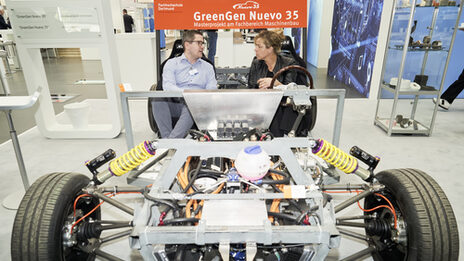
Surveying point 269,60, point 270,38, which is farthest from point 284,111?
point 270,38

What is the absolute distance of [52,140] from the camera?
3885mm

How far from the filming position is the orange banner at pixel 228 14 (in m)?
2.75

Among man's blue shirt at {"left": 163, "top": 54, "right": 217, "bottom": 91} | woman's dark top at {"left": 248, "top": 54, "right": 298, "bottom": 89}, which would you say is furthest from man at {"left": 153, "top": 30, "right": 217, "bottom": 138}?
woman's dark top at {"left": 248, "top": 54, "right": 298, "bottom": 89}

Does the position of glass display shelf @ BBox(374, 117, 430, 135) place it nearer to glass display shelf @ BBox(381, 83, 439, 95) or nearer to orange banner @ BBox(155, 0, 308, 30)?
glass display shelf @ BBox(381, 83, 439, 95)

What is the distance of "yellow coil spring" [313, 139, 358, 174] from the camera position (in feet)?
5.10

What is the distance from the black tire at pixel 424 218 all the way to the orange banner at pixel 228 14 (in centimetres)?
184

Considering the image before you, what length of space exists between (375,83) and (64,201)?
563cm

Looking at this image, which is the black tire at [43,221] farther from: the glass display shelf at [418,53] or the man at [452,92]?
the man at [452,92]

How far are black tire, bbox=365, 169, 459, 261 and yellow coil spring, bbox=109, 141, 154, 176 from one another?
1.32 meters

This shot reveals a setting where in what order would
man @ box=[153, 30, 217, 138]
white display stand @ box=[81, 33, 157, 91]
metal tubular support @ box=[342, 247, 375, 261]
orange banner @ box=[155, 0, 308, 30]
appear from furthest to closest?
white display stand @ box=[81, 33, 157, 91] < man @ box=[153, 30, 217, 138] < orange banner @ box=[155, 0, 308, 30] < metal tubular support @ box=[342, 247, 375, 261]

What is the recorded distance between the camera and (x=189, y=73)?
326 centimetres

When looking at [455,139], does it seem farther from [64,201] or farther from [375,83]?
[64,201]

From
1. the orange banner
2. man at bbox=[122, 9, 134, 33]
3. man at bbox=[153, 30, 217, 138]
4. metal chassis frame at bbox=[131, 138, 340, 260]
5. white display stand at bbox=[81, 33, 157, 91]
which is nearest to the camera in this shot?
metal chassis frame at bbox=[131, 138, 340, 260]

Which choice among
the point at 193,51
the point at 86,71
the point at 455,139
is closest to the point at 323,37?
the point at 455,139
